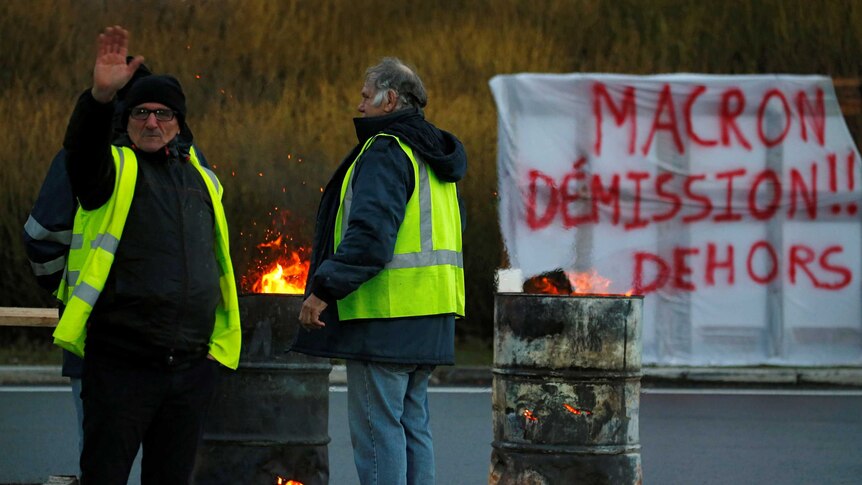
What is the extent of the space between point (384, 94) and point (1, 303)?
364 inches

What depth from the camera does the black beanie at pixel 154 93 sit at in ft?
15.1

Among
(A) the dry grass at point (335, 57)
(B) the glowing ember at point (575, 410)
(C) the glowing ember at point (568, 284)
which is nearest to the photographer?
(B) the glowing ember at point (575, 410)

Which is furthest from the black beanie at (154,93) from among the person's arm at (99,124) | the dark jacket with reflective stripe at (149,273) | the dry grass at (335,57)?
the dry grass at (335,57)

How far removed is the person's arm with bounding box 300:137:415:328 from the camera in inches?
195

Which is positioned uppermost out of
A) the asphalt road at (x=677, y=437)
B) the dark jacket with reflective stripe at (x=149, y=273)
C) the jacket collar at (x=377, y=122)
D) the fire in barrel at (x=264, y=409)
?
the jacket collar at (x=377, y=122)

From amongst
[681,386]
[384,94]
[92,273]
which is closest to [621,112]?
[681,386]

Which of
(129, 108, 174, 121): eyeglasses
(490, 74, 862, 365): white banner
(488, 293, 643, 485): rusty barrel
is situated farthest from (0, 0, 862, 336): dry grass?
(129, 108, 174, 121): eyeglasses

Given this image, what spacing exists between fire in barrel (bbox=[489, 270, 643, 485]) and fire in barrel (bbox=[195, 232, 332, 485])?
861 millimetres

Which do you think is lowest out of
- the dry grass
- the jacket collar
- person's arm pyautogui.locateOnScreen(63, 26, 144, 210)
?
person's arm pyautogui.locateOnScreen(63, 26, 144, 210)

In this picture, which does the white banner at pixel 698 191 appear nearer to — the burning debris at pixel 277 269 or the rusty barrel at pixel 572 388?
the burning debris at pixel 277 269

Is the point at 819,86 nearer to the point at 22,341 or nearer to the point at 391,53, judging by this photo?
the point at 391,53

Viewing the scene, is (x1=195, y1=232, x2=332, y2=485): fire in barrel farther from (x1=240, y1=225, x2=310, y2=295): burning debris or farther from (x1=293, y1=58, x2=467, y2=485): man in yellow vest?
(x1=293, y1=58, x2=467, y2=485): man in yellow vest

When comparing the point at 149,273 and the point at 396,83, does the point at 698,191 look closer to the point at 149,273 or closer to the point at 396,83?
the point at 396,83

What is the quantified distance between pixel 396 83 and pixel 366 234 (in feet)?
2.03
